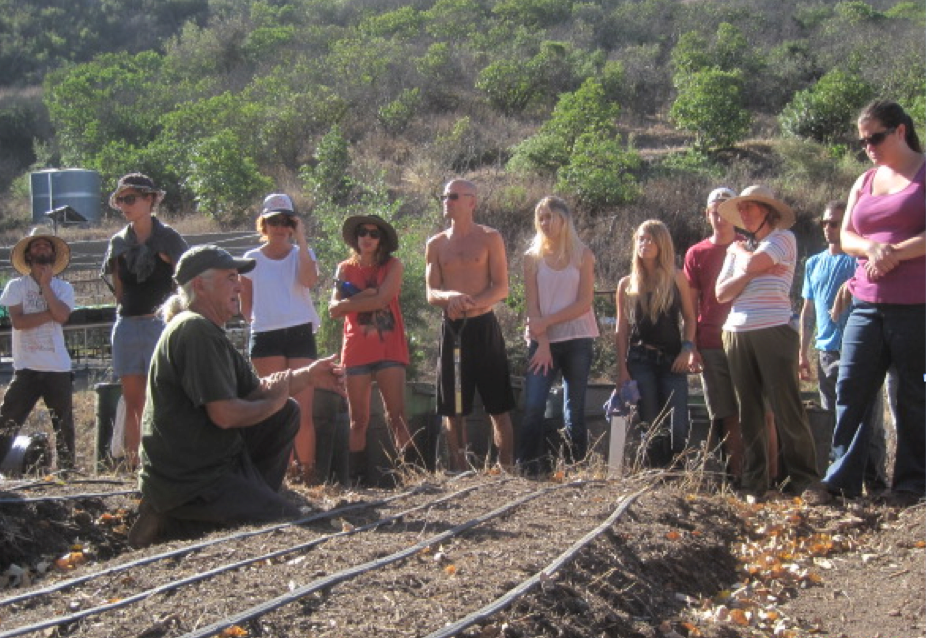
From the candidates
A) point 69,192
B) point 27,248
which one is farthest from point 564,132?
point 27,248

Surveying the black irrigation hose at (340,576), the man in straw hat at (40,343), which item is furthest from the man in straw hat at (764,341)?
the man in straw hat at (40,343)

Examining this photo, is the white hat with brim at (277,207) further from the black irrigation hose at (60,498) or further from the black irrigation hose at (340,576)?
the black irrigation hose at (340,576)

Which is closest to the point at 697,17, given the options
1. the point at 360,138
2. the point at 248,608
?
the point at 360,138

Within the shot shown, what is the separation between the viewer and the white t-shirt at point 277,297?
779 cm

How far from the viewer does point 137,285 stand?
7699mm

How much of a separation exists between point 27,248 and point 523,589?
17.8 ft

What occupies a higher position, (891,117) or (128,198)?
(891,117)

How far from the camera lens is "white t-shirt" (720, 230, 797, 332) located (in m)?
6.87

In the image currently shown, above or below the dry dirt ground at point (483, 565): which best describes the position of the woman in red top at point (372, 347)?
above

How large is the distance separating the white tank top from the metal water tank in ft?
88.5

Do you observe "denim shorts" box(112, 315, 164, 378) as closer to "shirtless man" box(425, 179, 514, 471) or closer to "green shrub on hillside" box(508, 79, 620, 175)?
"shirtless man" box(425, 179, 514, 471)

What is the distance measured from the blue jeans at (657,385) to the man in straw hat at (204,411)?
7.90 feet

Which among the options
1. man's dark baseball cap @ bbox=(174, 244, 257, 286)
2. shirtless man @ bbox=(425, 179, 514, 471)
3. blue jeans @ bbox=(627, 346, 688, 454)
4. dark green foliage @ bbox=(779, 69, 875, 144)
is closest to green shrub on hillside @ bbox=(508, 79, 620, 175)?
dark green foliage @ bbox=(779, 69, 875, 144)

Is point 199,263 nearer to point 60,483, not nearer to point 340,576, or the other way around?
point 60,483
